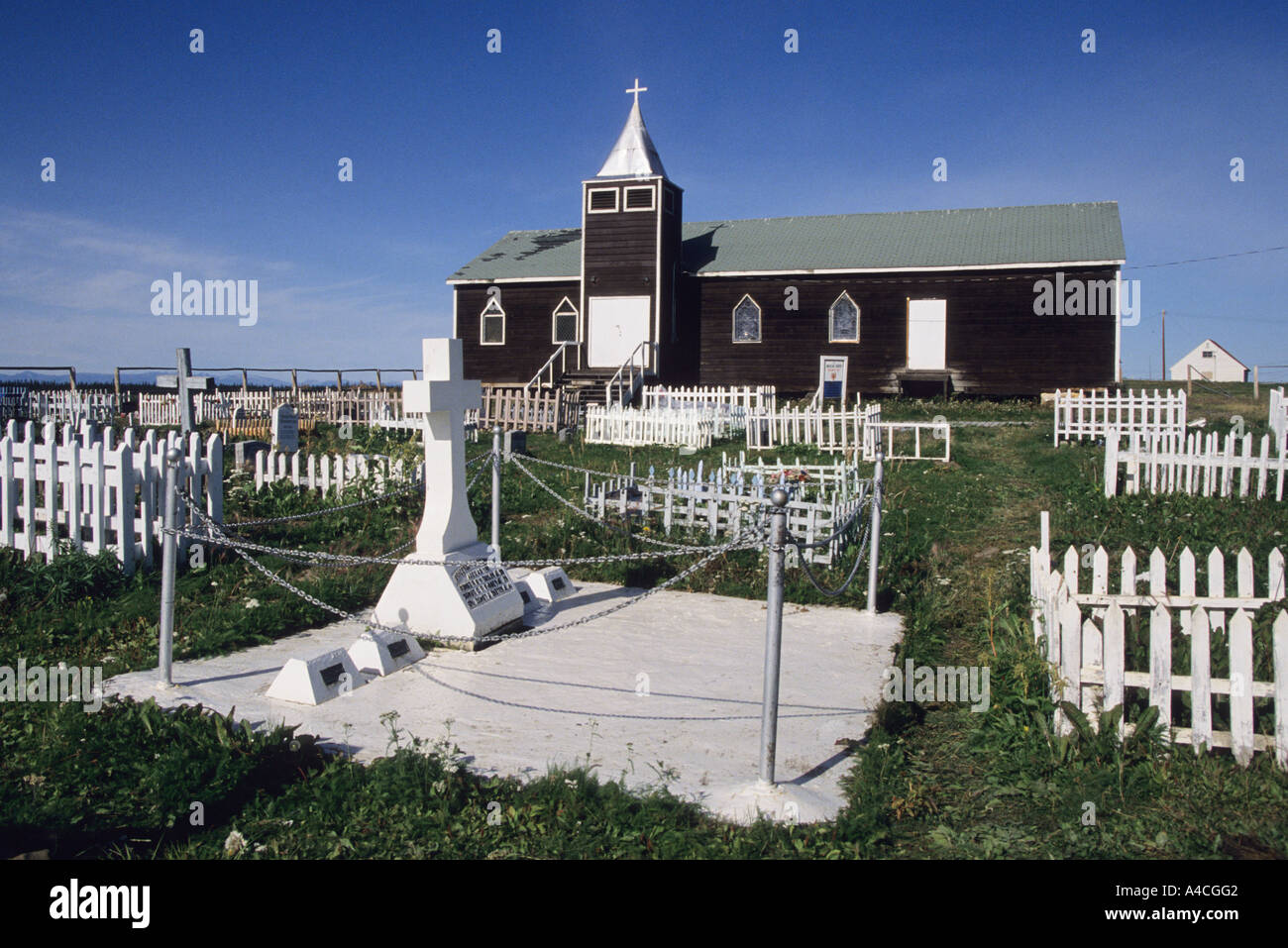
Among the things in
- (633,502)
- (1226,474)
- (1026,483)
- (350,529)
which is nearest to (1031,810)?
(633,502)

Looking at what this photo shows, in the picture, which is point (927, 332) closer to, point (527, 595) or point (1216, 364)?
point (527, 595)

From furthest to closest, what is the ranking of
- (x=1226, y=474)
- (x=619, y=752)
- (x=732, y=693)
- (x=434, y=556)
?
(x=1226, y=474) → (x=434, y=556) → (x=732, y=693) → (x=619, y=752)

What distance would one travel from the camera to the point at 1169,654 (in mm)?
4875

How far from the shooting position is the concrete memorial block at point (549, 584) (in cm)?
876

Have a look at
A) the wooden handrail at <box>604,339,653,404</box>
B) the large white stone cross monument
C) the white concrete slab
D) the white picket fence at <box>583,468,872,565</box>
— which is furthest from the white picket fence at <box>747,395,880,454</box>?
the large white stone cross monument

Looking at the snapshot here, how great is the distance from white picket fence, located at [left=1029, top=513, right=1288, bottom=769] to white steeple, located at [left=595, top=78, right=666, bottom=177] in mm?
26074

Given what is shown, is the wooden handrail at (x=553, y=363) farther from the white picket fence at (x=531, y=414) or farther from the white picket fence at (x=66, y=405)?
the white picket fence at (x=66, y=405)

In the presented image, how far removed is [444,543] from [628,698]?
2226mm

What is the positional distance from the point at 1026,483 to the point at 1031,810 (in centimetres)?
1103

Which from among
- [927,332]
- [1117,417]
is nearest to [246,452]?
[1117,417]
